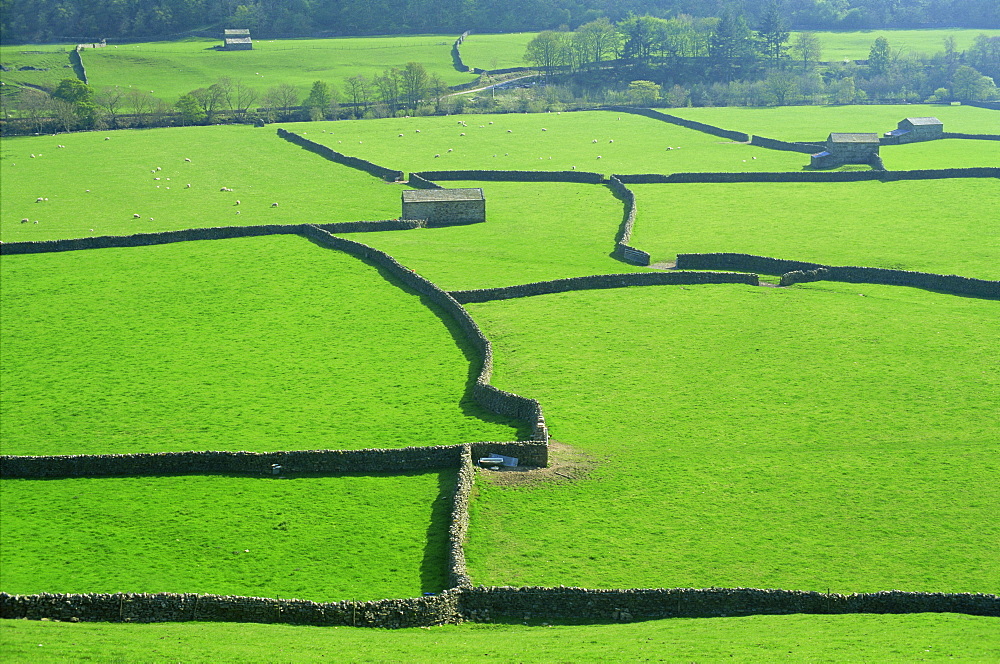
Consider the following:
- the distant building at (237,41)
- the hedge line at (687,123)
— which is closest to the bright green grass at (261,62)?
the distant building at (237,41)

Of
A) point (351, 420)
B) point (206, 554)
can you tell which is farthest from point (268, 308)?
point (206, 554)

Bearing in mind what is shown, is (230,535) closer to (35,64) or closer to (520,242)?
(520,242)

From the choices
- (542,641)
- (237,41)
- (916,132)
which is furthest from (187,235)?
(237,41)

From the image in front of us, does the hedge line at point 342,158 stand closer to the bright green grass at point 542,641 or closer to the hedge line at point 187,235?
the hedge line at point 187,235

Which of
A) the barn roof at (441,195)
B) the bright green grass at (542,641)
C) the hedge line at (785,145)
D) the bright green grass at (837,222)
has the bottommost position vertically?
the bright green grass at (542,641)

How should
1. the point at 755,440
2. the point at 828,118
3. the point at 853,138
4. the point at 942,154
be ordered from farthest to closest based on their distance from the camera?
the point at 828,118 < the point at 942,154 < the point at 853,138 < the point at 755,440

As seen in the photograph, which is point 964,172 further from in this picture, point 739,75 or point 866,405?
point 739,75
